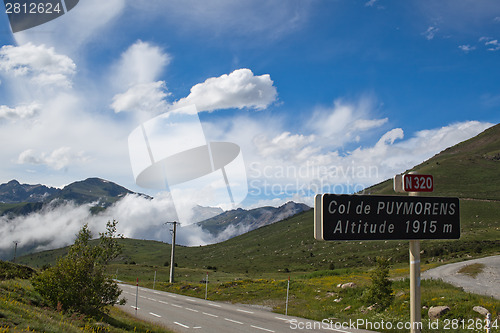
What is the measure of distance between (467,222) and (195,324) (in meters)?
88.4

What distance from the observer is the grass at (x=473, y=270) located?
2955cm

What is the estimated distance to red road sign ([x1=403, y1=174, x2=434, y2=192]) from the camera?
779 cm

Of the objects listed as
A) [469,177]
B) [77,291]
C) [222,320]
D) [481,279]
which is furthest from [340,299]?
[469,177]

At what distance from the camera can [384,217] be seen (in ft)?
24.0

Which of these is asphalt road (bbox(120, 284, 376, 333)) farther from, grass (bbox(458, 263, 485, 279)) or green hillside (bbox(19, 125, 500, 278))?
green hillside (bbox(19, 125, 500, 278))

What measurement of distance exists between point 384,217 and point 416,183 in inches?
47.3

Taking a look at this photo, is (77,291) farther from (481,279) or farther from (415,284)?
(481,279)

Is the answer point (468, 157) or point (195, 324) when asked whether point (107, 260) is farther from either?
point (468, 157)

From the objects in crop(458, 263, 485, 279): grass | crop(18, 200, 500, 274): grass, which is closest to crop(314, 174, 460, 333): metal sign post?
crop(458, 263, 485, 279): grass

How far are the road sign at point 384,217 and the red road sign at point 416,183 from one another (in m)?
0.28

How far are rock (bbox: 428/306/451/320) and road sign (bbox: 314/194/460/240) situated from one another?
37.9 feet

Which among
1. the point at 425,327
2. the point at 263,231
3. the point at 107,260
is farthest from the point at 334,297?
the point at 263,231

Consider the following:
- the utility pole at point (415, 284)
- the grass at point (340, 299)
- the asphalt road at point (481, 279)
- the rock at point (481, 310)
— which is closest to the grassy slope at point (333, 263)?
the grass at point (340, 299)

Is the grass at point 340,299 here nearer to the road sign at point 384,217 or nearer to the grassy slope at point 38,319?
the road sign at point 384,217
